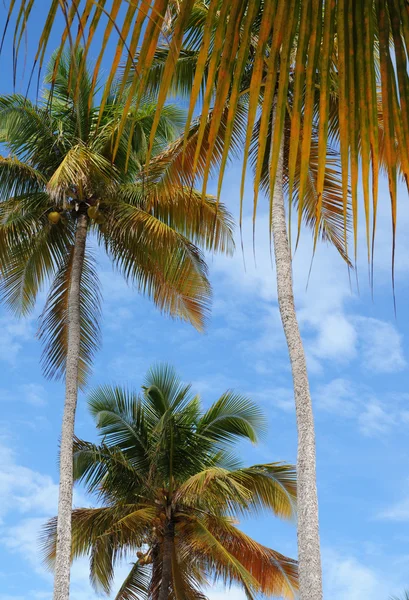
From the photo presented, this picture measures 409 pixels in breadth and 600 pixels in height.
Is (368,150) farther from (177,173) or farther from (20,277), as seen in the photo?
(20,277)

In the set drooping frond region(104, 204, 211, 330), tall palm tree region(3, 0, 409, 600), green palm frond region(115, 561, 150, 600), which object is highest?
drooping frond region(104, 204, 211, 330)

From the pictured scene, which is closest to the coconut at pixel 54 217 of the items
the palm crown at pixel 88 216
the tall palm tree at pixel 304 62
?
the palm crown at pixel 88 216

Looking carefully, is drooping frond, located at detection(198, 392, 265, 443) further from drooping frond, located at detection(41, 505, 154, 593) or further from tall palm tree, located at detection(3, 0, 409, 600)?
tall palm tree, located at detection(3, 0, 409, 600)

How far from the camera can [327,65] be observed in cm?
129

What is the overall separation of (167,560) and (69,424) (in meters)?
→ 3.42

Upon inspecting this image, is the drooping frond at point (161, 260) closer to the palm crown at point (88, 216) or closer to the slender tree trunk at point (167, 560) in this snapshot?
the palm crown at point (88, 216)

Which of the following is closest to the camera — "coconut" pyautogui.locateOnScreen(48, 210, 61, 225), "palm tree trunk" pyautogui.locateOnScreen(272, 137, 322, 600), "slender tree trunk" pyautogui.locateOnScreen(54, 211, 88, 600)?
"palm tree trunk" pyautogui.locateOnScreen(272, 137, 322, 600)

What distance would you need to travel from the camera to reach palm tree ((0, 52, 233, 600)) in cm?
1555

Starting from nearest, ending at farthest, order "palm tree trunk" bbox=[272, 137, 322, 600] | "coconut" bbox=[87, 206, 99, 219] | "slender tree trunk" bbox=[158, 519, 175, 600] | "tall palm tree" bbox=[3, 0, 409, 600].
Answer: "tall palm tree" bbox=[3, 0, 409, 600]
"palm tree trunk" bbox=[272, 137, 322, 600]
"slender tree trunk" bbox=[158, 519, 175, 600]
"coconut" bbox=[87, 206, 99, 219]

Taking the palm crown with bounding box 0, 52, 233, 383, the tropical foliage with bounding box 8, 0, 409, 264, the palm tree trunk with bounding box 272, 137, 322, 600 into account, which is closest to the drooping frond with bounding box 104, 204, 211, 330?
the palm crown with bounding box 0, 52, 233, 383

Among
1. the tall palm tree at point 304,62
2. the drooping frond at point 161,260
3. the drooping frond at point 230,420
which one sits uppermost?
the drooping frond at point 161,260

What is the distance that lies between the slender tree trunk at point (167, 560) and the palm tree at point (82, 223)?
123 inches

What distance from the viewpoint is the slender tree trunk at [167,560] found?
609 inches

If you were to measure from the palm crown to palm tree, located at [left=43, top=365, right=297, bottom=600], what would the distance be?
1936 mm
